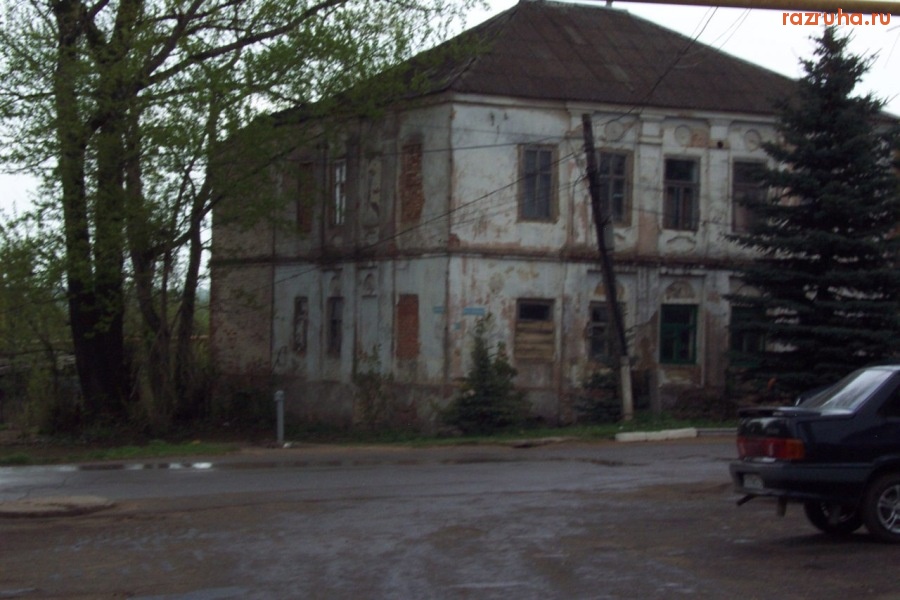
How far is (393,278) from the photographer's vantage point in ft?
103

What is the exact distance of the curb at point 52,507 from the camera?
13852 mm

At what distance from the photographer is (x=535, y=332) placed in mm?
30156

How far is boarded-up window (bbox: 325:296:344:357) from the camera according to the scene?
3394 cm

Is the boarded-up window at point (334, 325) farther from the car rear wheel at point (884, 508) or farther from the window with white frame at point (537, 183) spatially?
the car rear wheel at point (884, 508)

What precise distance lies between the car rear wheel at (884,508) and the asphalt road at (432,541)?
6.0 inches

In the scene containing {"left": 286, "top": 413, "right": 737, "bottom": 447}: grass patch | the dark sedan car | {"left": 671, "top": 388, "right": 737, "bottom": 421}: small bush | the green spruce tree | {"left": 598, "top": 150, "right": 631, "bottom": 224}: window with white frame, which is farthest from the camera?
{"left": 598, "top": 150, "right": 631, "bottom": 224}: window with white frame

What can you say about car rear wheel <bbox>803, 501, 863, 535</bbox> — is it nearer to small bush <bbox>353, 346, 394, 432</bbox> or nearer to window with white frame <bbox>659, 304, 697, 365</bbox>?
small bush <bbox>353, 346, 394, 432</bbox>

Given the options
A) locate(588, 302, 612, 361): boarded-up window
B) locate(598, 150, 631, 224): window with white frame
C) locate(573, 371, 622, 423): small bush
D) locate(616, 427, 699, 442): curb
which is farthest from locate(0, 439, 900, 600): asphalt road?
locate(598, 150, 631, 224): window with white frame

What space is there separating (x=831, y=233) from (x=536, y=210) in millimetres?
7021

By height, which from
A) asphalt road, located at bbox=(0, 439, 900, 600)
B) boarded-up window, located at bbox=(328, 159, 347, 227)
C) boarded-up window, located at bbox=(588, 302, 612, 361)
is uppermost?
boarded-up window, located at bbox=(328, 159, 347, 227)

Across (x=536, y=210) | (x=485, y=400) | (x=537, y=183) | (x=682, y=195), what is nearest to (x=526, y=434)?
(x=485, y=400)

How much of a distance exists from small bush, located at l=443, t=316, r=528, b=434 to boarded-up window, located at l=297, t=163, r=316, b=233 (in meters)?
7.15

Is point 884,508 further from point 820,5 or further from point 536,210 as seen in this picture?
point 536,210

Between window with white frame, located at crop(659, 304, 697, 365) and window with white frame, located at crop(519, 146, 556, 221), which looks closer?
window with white frame, located at crop(519, 146, 556, 221)
